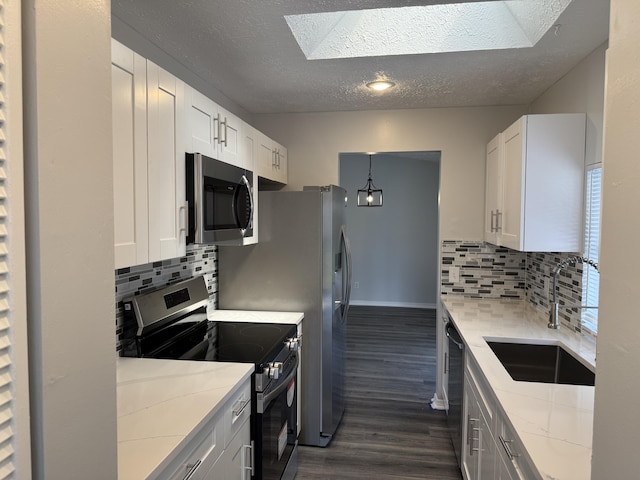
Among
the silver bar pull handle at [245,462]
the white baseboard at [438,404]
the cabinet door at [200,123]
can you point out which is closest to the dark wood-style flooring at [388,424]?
the white baseboard at [438,404]

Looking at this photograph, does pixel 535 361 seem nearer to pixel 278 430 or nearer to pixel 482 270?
pixel 482 270

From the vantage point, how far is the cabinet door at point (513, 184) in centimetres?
229

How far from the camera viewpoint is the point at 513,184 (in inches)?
95.4

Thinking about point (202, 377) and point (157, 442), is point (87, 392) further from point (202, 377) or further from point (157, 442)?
point (202, 377)

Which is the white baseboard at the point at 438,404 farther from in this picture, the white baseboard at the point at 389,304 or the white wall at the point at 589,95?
the white baseboard at the point at 389,304

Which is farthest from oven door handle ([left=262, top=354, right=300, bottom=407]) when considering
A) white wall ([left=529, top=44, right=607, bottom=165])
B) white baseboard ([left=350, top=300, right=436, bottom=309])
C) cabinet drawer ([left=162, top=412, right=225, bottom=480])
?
white baseboard ([left=350, top=300, right=436, bottom=309])

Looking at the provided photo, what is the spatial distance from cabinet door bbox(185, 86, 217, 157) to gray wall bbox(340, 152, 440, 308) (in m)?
5.03

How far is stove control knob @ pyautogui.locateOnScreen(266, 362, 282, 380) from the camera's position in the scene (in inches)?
74.9

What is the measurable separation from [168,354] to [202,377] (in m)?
0.39

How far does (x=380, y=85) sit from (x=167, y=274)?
1.75 m

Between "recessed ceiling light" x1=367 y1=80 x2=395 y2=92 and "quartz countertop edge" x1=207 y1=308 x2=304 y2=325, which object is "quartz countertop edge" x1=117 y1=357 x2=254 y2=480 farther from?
"recessed ceiling light" x1=367 y1=80 x2=395 y2=92

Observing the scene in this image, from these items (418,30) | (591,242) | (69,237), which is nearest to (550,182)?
(591,242)

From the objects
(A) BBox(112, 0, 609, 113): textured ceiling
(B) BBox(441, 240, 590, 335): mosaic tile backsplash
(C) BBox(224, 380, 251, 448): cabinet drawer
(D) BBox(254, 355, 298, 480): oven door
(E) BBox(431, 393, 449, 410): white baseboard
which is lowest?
(E) BBox(431, 393, 449, 410): white baseboard

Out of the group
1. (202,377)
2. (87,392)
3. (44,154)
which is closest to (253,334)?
(202,377)
